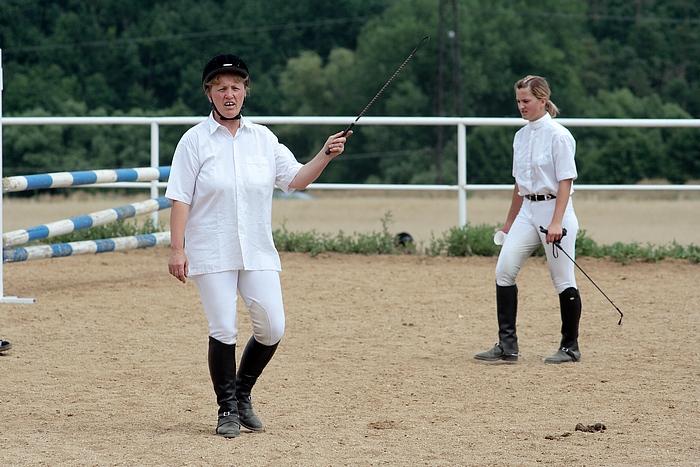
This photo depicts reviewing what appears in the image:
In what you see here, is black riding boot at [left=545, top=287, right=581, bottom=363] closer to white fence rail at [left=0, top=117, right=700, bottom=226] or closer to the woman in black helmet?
the woman in black helmet

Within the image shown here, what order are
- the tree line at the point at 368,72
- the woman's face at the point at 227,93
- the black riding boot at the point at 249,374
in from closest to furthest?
the woman's face at the point at 227,93
the black riding boot at the point at 249,374
the tree line at the point at 368,72

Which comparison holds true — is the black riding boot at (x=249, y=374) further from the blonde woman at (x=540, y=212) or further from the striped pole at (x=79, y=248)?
the striped pole at (x=79, y=248)

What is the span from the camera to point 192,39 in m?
65.7

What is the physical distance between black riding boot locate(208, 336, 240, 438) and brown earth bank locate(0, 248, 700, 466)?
83mm

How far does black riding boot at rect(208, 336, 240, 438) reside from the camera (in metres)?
4.84

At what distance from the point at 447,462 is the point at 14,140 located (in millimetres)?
45899

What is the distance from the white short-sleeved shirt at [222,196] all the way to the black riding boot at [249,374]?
1.32ft

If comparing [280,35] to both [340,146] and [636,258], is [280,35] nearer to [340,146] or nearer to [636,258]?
[636,258]

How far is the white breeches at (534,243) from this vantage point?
648 centimetres

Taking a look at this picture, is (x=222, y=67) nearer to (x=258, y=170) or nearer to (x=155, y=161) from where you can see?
(x=258, y=170)

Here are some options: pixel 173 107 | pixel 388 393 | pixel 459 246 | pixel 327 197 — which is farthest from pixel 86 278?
pixel 173 107

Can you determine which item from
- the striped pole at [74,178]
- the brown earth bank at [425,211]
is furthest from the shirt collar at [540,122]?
the brown earth bank at [425,211]

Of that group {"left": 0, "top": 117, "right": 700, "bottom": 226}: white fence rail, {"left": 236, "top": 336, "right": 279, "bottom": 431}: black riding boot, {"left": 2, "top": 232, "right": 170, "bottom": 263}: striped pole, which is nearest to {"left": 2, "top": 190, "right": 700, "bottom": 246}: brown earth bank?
{"left": 0, "top": 117, "right": 700, "bottom": 226}: white fence rail

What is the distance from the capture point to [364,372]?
629cm
